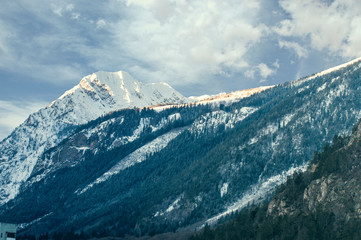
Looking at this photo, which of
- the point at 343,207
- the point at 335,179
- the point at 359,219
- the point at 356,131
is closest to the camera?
the point at 359,219

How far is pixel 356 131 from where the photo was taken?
191375mm

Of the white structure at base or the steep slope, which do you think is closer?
the steep slope

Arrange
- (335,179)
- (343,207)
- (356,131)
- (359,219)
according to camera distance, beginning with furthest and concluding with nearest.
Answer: (356,131), (335,179), (343,207), (359,219)

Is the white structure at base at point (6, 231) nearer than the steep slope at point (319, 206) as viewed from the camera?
No

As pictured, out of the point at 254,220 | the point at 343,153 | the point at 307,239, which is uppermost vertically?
the point at 343,153

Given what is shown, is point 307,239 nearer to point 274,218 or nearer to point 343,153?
point 274,218

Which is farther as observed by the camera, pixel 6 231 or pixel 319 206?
pixel 319 206

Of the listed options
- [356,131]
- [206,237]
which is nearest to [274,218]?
[206,237]

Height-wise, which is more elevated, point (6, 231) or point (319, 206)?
point (6, 231)

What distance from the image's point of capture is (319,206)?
16675 centimetres

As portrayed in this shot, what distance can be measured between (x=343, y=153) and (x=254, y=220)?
1763 inches

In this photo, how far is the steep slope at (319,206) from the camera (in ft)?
503

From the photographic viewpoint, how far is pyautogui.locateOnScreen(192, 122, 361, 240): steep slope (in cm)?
15338

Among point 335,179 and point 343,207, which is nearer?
point 343,207
